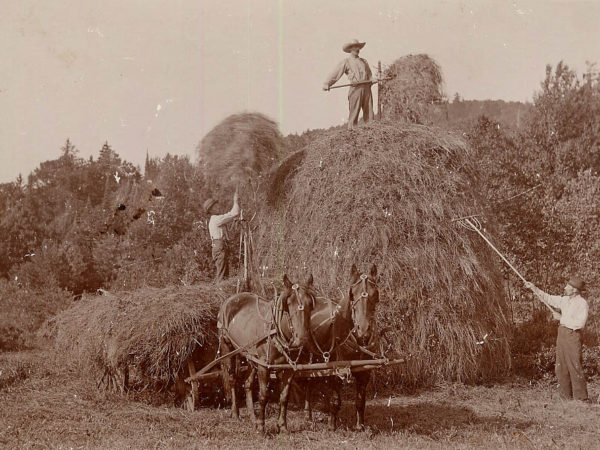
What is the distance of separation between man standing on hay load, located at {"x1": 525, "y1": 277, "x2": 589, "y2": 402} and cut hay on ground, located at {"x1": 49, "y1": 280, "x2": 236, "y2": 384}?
223 inches

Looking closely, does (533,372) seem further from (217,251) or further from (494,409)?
(217,251)

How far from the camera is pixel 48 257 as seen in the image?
2319 cm

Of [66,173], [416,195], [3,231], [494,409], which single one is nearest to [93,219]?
[3,231]

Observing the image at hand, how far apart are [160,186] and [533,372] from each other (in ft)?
52.1

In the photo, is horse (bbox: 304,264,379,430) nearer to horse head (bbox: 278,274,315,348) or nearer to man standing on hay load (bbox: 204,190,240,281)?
horse head (bbox: 278,274,315,348)

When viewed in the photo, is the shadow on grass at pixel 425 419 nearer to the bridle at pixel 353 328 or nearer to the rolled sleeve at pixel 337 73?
the bridle at pixel 353 328

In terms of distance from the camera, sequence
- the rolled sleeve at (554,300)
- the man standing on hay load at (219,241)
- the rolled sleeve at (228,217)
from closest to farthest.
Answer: the rolled sleeve at (554,300) < the rolled sleeve at (228,217) < the man standing on hay load at (219,241)

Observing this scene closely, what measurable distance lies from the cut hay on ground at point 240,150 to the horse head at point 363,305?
5.85 metres

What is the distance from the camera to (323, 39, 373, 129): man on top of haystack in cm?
1348

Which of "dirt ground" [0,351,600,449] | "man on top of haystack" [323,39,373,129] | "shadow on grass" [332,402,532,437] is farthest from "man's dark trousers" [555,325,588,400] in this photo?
"man on top of haystack" [323,39,373,129]

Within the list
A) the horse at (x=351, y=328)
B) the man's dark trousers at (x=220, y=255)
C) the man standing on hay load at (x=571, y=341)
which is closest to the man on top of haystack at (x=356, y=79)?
the man's dark trousers at (x=220, y=255)

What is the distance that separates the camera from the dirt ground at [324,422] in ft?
24.8

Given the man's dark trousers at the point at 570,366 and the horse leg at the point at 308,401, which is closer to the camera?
the horse leg at the point at 308,401

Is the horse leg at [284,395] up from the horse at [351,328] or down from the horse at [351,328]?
down
